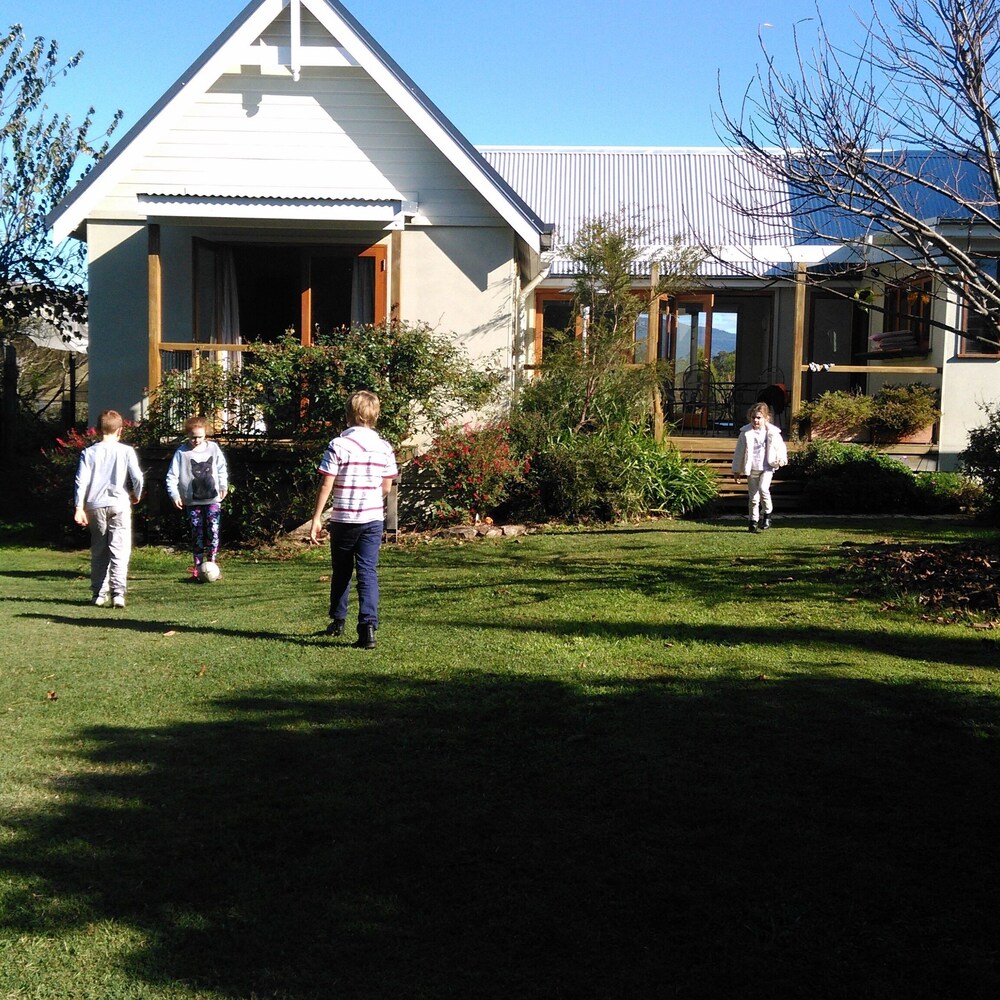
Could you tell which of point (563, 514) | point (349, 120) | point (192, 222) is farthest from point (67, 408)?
point (563, 514)

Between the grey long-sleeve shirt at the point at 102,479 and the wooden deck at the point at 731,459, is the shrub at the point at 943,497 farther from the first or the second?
the grey long-sleeve shirt at the point at 102,479

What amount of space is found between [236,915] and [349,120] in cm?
1354

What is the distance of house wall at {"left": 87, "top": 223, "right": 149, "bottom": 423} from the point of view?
1583 cm

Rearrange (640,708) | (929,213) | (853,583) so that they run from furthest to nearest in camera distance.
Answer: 1. (929,213)
2. (853,583)
3. (640,708)

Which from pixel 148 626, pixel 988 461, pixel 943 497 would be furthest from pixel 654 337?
pixel 148 626

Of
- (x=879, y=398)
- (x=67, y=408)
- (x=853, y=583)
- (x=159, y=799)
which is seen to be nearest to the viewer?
(x=159, y=799)

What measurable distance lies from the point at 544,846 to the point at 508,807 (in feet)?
1.39

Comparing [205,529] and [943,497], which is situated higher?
[943,497]

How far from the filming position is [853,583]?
31.1 feet

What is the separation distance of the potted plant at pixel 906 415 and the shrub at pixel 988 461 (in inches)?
61.6

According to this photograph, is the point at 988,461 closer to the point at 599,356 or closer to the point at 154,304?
the point at 599,356

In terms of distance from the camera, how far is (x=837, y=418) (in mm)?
17562

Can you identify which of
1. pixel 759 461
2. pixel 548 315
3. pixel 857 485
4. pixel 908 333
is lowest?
pixel 857 485

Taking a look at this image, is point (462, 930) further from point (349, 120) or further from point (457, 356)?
point (349, 120)
